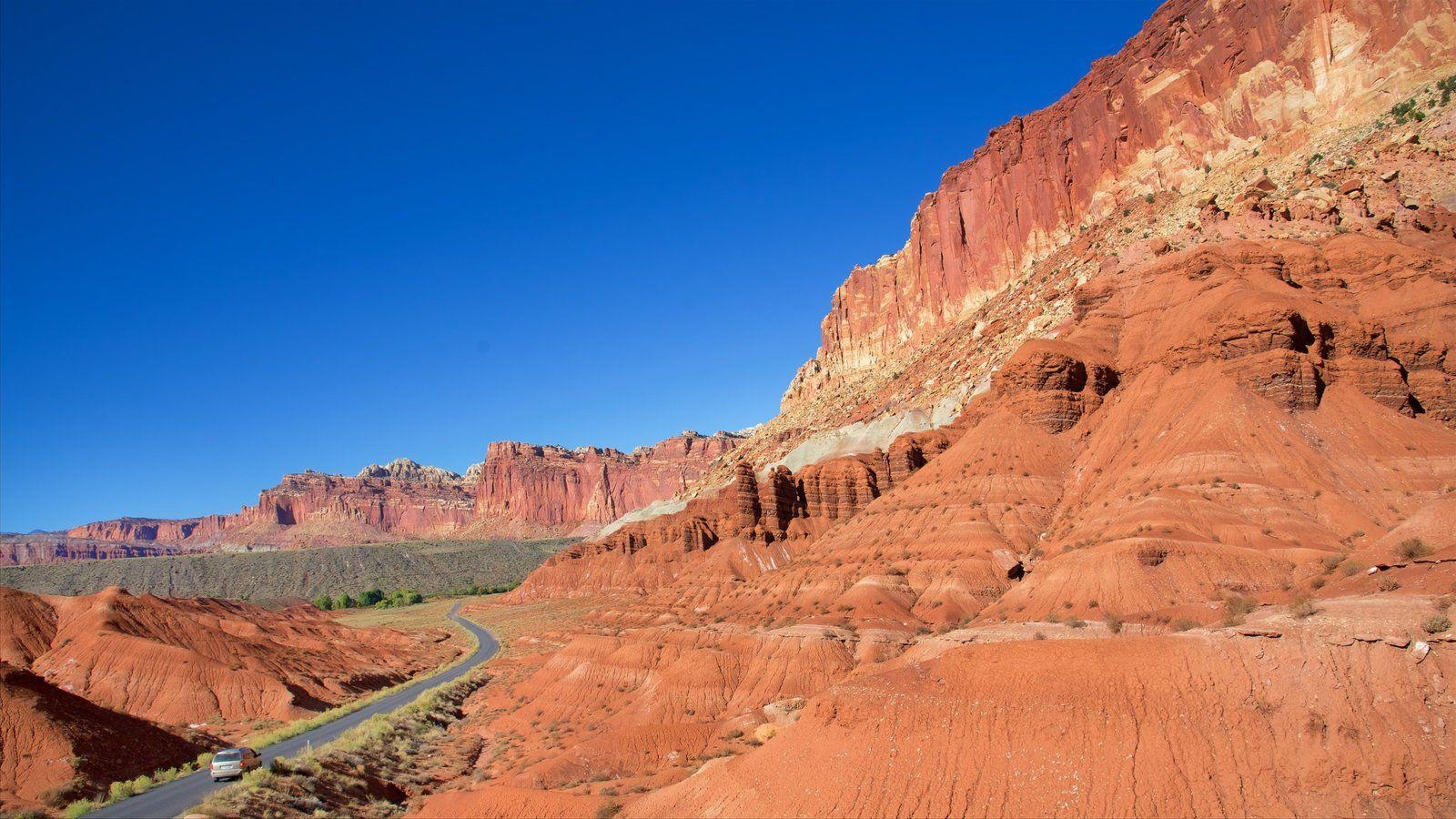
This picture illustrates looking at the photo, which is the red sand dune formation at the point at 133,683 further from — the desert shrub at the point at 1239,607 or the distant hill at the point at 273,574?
the distant hill at the point at 273,574

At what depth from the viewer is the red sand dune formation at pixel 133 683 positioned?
28781 mm

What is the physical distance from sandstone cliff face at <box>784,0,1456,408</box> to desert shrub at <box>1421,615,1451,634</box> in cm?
6974

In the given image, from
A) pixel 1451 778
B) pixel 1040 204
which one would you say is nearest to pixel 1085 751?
pixel 1451 778

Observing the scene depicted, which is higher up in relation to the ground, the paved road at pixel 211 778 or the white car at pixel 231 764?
the white car at pixel 231 764

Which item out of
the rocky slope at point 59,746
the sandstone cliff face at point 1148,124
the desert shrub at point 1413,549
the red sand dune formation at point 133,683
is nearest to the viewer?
the desert shrub at point 1413,549

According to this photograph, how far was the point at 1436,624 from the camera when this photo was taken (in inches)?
574

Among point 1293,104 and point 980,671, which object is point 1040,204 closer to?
point 1293,104

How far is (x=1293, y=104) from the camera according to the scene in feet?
233

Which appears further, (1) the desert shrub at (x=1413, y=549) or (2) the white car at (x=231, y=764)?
(2) the white car at (x=231, y=764)

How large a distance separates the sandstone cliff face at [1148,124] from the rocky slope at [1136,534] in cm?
45

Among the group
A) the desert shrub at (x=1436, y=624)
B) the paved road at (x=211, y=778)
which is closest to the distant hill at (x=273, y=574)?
the paved road at (x=211, y=778)

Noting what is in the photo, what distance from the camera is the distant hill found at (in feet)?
518

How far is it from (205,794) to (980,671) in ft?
82.4

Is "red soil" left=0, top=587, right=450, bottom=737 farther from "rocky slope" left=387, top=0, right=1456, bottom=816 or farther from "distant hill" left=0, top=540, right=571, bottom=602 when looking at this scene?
"distant hill" left=0, top=540, right=571, bottom=602
